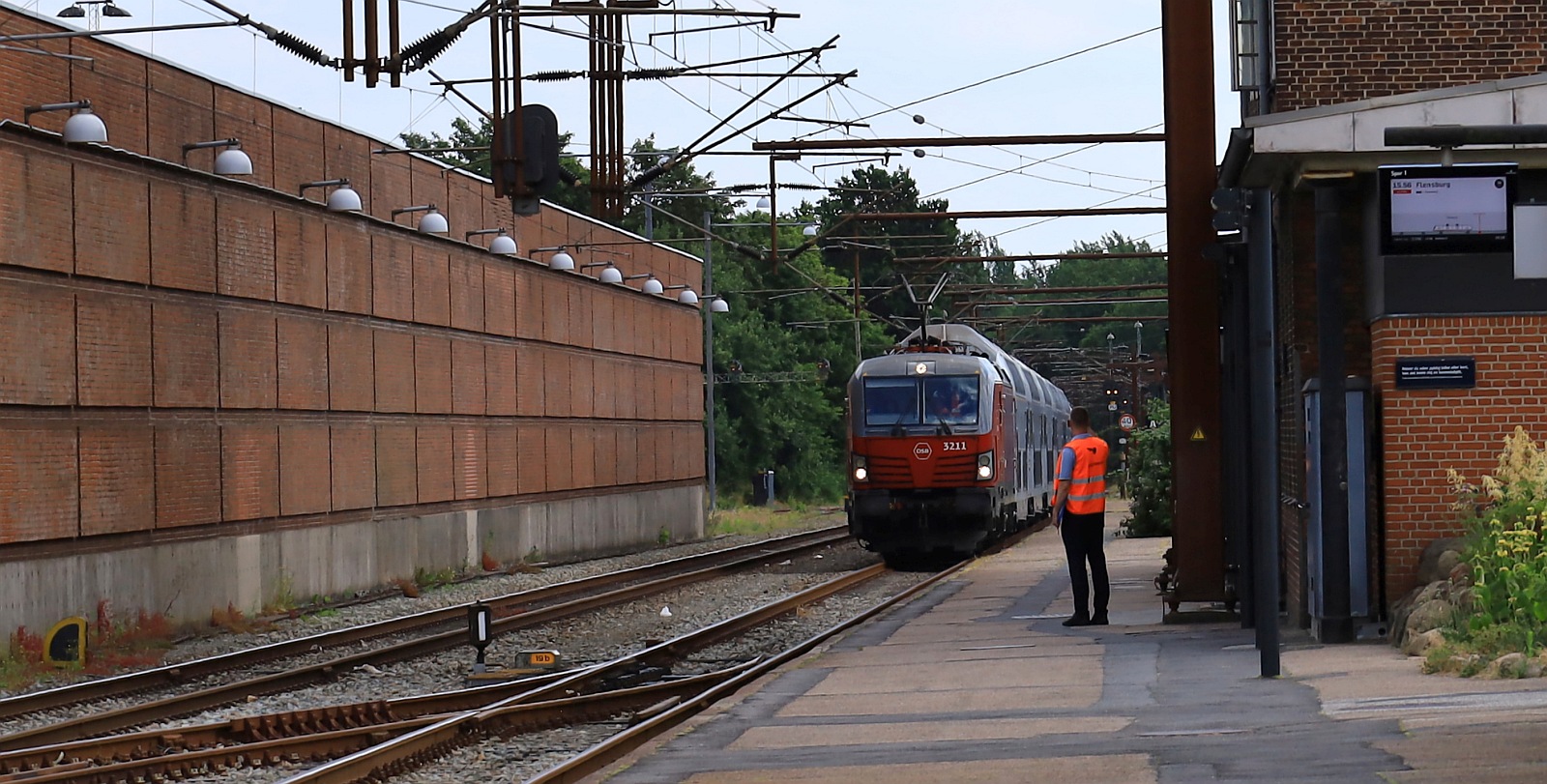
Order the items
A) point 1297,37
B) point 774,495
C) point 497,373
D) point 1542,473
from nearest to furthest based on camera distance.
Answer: point 1542,473 → point 1297,37 → point 497,373 → point 774,495

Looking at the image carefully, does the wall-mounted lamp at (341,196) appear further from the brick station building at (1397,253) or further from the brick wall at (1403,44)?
the brick wall at (1403,44)

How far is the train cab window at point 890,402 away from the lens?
3108 centimetres

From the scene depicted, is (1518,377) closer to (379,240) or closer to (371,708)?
(371,708)

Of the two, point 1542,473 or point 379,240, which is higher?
point 379,240

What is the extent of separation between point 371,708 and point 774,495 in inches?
2493

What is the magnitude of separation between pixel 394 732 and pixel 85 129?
8878 mm

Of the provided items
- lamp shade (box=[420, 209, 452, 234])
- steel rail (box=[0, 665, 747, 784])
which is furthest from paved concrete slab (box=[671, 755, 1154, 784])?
lamp shade (box=[420, 209, 452, 234])

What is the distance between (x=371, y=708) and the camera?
1370 cm

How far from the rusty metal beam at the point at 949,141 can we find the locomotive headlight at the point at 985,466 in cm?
522

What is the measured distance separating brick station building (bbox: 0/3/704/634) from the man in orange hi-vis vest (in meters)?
10.2

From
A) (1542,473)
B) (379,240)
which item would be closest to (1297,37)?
(1542,473)

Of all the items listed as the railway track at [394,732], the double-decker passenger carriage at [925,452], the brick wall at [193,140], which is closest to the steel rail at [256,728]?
the railway track at [394,732]

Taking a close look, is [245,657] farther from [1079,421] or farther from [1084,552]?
[1079,421]

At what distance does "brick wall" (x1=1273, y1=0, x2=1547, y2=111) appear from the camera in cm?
1468
